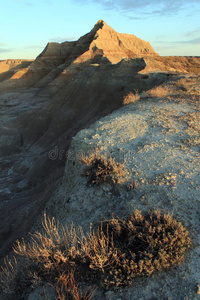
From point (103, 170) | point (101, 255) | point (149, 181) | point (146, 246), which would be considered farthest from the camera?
point (103, 170)

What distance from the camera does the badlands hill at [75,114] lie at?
20.6ft

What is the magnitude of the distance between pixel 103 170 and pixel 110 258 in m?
2.09

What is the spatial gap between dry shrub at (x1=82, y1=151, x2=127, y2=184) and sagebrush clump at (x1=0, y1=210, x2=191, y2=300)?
4.68 ft

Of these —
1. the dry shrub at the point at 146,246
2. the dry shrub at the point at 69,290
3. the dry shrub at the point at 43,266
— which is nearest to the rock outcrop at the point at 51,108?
the dry shrub at the point at 43,266

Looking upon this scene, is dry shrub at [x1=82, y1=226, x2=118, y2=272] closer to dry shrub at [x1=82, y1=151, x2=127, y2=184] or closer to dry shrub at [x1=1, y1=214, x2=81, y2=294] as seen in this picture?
Result: dry shrub at [x1=1, y1=214, x2=81, y2=294]


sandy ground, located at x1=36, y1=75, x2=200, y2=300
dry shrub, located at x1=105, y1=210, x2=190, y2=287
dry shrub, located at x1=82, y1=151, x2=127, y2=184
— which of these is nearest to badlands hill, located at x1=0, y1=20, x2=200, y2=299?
sandy ground, located at x1=36, y1=75, x2=200, y2=300

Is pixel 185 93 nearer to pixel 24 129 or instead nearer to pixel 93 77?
pixel 93 77

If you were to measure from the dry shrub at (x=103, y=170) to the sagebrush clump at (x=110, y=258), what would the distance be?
4.68 ft

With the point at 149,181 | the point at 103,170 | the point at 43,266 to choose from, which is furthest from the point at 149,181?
the point at 43,266

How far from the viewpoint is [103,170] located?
4.53m

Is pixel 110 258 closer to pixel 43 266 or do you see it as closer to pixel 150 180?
pixel 43 266

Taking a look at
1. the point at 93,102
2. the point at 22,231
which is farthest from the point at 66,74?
the point at 22,231

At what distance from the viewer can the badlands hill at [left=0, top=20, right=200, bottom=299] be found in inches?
247

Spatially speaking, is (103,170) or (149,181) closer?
(149,181)
